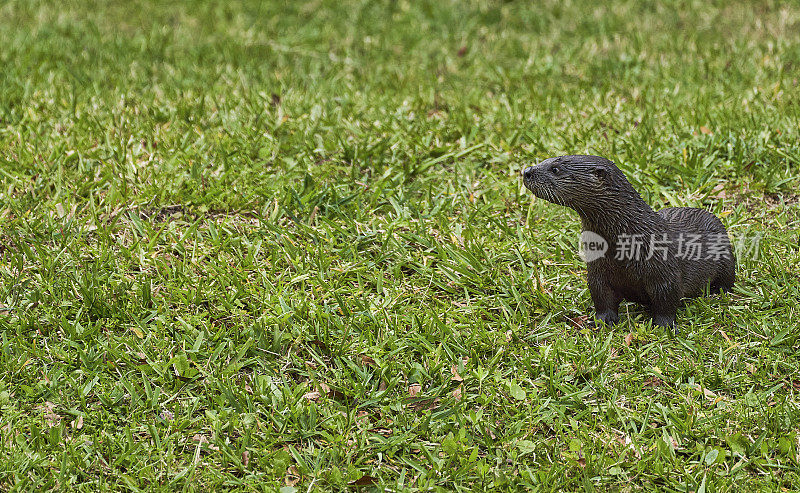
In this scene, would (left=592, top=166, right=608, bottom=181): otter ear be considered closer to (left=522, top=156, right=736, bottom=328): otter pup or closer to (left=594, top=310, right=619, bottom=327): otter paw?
(left=522, top=156, right=736, bottom=328): otter pup

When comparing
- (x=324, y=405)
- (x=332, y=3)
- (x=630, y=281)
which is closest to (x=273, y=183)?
(x=324, y=405)

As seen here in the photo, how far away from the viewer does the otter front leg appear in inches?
149

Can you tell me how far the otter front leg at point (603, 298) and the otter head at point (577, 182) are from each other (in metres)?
0.34

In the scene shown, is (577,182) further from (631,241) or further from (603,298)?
(603,298)

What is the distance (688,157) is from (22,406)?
3809 millimetres

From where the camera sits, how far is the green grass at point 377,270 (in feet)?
10.8

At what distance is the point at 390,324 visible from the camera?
12.9 ft

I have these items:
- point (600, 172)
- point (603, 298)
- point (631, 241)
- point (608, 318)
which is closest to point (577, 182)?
point (600, 172)

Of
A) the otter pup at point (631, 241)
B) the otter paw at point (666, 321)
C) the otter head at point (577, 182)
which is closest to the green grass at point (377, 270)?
the otter paw at point (666, 321)

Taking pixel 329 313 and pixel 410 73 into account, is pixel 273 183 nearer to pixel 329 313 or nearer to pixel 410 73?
pixel 329 313

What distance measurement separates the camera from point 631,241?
364cm

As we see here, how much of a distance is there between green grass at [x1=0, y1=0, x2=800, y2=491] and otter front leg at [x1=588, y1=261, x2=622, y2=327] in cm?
9

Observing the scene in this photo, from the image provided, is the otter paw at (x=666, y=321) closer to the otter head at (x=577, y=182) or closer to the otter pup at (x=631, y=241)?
the otter pup at (x=631, y=241)

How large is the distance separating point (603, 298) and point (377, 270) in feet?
3.75
